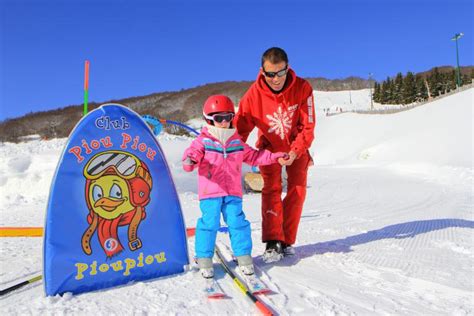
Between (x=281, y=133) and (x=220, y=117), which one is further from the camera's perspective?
(x=281, y=133)

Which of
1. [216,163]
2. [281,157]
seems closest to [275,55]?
[281,157]

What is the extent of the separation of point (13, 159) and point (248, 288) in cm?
948

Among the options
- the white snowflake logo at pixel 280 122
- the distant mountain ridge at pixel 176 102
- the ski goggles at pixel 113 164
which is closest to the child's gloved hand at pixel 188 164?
the ski goggles at pixel 113 164

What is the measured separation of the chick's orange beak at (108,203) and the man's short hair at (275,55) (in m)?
1.54

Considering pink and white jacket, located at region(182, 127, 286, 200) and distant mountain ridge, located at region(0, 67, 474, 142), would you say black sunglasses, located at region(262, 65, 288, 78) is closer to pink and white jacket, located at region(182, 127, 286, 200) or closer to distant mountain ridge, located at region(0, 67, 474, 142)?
pink and white jacket, located at region(182, 127, 286, 200)

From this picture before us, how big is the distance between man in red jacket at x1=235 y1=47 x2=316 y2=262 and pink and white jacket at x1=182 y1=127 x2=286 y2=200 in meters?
0.51

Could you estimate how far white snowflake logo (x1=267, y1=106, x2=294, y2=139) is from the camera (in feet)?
10.6

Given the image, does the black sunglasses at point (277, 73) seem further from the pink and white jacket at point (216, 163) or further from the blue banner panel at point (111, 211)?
the blue banner panel at point (111, 211)

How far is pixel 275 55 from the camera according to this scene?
3.03 meters

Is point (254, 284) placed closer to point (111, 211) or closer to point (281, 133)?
point (111, 211)

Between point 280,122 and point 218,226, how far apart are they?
1069 millimetres

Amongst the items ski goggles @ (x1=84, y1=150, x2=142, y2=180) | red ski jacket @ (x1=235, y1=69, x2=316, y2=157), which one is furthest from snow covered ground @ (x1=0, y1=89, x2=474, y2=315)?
red ski jacket @ (x1=235, y1=69, x2=316, y2=157)

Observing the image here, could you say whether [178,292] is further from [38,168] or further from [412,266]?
[38,168]

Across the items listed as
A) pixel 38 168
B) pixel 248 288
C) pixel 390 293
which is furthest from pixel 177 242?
pixel 38 168
